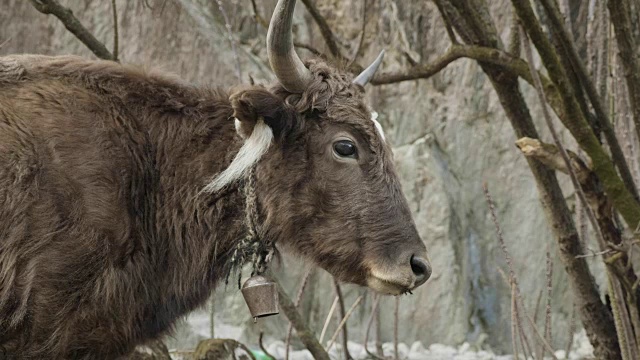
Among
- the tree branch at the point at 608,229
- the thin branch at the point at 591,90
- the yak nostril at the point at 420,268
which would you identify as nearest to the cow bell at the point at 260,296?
the yak nostril at the point at 420,268

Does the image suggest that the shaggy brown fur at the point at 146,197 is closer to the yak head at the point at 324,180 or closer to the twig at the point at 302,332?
the yak head at the point at 324,180

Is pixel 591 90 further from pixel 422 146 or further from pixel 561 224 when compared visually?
pixel 422 146

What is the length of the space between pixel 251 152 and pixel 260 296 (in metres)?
0.74

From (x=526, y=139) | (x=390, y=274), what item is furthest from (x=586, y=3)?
(x=390, y=274)

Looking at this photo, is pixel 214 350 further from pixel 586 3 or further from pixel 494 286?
pixel 494 286

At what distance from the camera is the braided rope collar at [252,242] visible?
4801 mm

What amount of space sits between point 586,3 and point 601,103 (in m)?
2.04

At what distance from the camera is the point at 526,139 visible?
5617 mm

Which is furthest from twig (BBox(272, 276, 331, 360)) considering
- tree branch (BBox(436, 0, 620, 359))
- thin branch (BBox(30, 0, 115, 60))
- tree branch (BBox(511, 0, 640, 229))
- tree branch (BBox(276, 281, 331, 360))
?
tree branch (BBox(511, 0, 640, 229))

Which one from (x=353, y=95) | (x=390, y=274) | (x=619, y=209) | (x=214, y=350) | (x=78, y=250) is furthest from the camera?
(x=214, y=350)

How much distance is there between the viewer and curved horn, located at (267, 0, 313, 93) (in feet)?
14.4

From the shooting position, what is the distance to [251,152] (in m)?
4.70

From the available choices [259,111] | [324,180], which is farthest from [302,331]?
[259,111]

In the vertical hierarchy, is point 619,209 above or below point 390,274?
above
